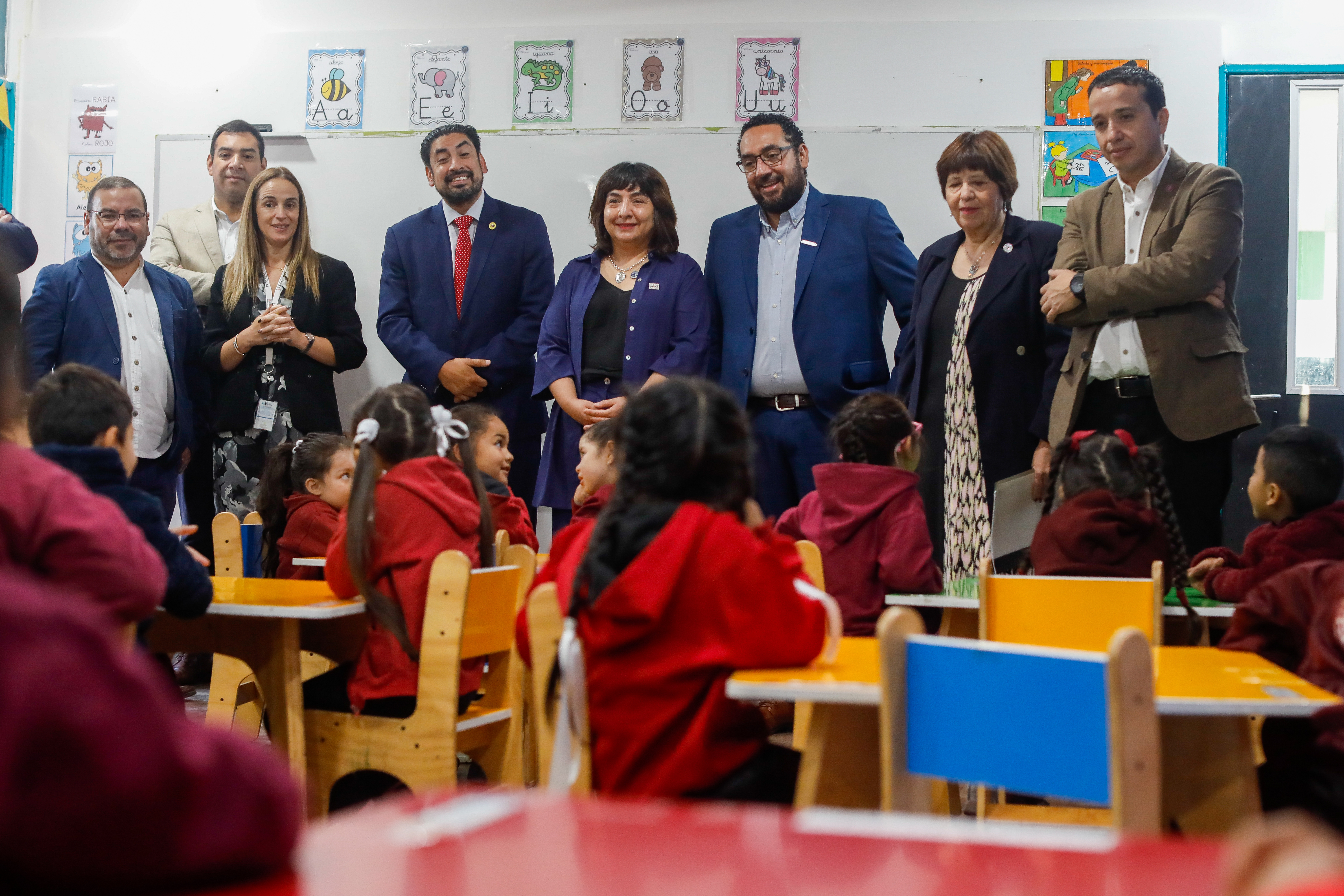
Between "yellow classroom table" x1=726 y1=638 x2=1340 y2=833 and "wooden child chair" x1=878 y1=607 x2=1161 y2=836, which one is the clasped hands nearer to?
"yellow classroom table" x1=726 y1=638 x2=1340 y2=833

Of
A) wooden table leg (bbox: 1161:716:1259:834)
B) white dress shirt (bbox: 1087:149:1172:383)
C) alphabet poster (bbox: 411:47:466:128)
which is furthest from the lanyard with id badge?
wooden table leg (bbox: 1161:716:1259:834)

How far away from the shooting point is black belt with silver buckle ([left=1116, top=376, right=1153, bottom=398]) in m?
3.81

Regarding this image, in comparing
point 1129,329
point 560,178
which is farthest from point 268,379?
point 1129,329

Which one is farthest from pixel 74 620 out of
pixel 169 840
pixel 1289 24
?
pixel 1289 24

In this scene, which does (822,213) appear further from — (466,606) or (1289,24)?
(466,606)

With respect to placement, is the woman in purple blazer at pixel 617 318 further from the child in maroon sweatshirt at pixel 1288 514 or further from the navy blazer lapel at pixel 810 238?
the child in maroon sweatshirt at pixel 1288 514

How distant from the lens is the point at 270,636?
2605mm

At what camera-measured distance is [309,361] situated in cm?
499

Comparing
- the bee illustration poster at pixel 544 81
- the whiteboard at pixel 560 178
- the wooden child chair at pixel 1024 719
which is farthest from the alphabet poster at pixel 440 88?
the wooden child chair at pixel 1024 719

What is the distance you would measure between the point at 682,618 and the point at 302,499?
2470 millimetres

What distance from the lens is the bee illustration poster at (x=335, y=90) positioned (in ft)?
18.2

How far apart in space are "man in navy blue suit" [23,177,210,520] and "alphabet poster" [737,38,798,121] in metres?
2.65

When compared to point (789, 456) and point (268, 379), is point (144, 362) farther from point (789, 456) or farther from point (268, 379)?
point (789, 456)

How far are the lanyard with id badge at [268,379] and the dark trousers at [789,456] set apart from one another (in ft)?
6.66
